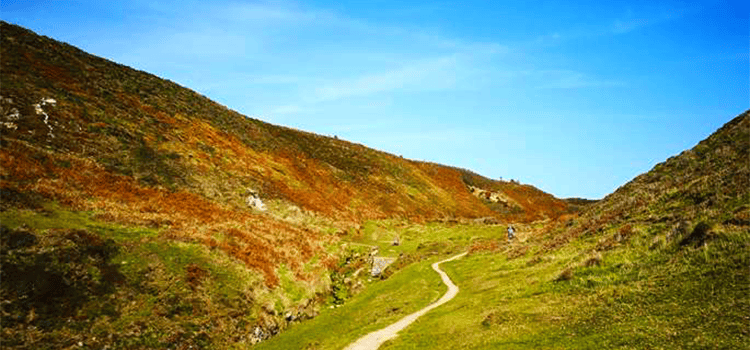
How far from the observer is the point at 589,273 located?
21875 millimetres

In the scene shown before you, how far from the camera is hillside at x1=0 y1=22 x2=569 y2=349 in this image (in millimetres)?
22766

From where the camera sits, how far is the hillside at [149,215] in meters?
22.8

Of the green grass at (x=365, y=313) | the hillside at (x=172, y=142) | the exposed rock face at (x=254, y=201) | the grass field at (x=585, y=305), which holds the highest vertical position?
the hillside at (x=172, y=142)

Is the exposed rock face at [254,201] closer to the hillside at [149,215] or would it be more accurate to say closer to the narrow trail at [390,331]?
the hillside at [149,215]

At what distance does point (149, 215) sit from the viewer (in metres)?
36.0

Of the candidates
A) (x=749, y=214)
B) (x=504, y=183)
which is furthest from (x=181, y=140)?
(x=504, y=183)

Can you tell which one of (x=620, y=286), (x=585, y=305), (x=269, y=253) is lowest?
(x=269, y=253)

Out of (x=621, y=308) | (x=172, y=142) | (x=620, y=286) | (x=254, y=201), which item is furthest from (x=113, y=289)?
(x=172, y=142)

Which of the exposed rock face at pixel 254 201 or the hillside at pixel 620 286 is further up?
the exposed rock face at pixel 254 201

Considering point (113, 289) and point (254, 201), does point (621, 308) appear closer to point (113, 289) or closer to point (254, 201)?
point (113, 289)

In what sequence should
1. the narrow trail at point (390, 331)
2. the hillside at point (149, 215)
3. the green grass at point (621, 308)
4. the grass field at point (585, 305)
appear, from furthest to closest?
the hillside at point (149, 215) < the narrow trail at point (390, 331) < the grass field at point (585, 305) < the green grass at point (621, 308)

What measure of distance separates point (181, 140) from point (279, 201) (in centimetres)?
1672

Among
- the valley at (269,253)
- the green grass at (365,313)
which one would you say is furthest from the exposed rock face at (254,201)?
the green grass at (365,313)

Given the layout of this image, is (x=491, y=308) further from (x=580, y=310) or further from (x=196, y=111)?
(x=196, y=111)
